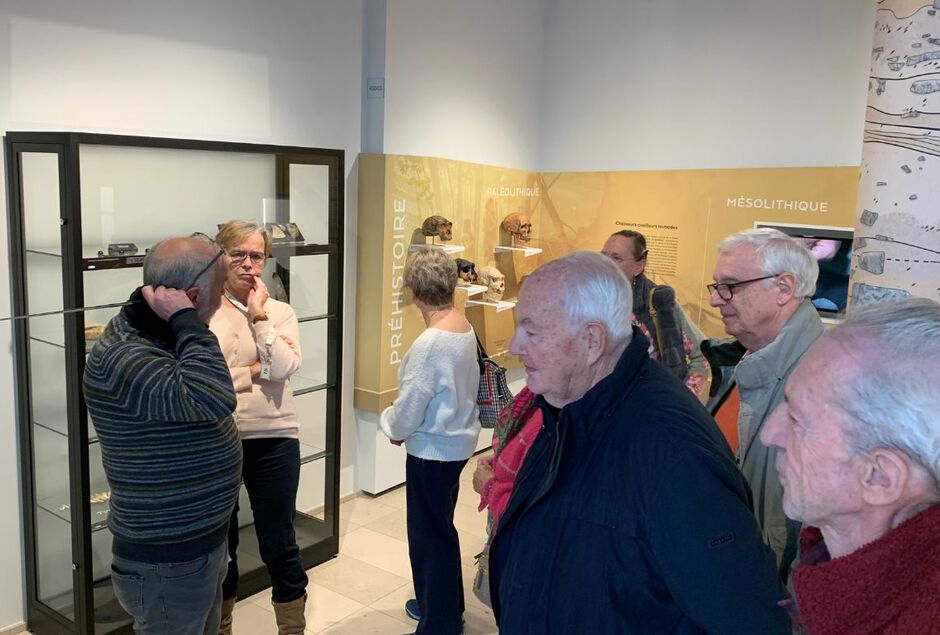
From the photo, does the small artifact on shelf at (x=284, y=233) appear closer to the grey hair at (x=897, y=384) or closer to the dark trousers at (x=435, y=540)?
the dark trousers at (x=435, y=540)

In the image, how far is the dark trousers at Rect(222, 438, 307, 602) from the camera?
2.91m

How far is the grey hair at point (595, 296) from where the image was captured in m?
1.52

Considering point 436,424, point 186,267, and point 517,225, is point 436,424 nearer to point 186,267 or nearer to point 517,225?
point 186,267

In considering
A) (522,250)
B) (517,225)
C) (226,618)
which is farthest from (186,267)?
(522,250)

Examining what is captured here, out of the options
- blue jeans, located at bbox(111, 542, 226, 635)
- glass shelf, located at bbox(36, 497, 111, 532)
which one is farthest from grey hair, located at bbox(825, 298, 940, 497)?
glass shelf, located at bbox(36, 497, 111, 532)

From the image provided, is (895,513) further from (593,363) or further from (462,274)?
(462,274)

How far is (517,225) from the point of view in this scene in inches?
220

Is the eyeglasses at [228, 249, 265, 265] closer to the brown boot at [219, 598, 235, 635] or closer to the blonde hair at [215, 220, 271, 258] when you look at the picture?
the blonde hair at [215, 220, 271, 258]

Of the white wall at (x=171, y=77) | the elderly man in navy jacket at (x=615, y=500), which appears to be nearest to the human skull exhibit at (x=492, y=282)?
the white wall at (x=171, y=77)

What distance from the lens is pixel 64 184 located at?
8.86ft

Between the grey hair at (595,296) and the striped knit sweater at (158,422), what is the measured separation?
110 centimetres

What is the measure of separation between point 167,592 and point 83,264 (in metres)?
1.28

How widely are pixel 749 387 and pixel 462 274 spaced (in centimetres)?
313

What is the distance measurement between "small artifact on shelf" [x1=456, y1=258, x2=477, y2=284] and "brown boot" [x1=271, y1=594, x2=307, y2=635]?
2.51m
